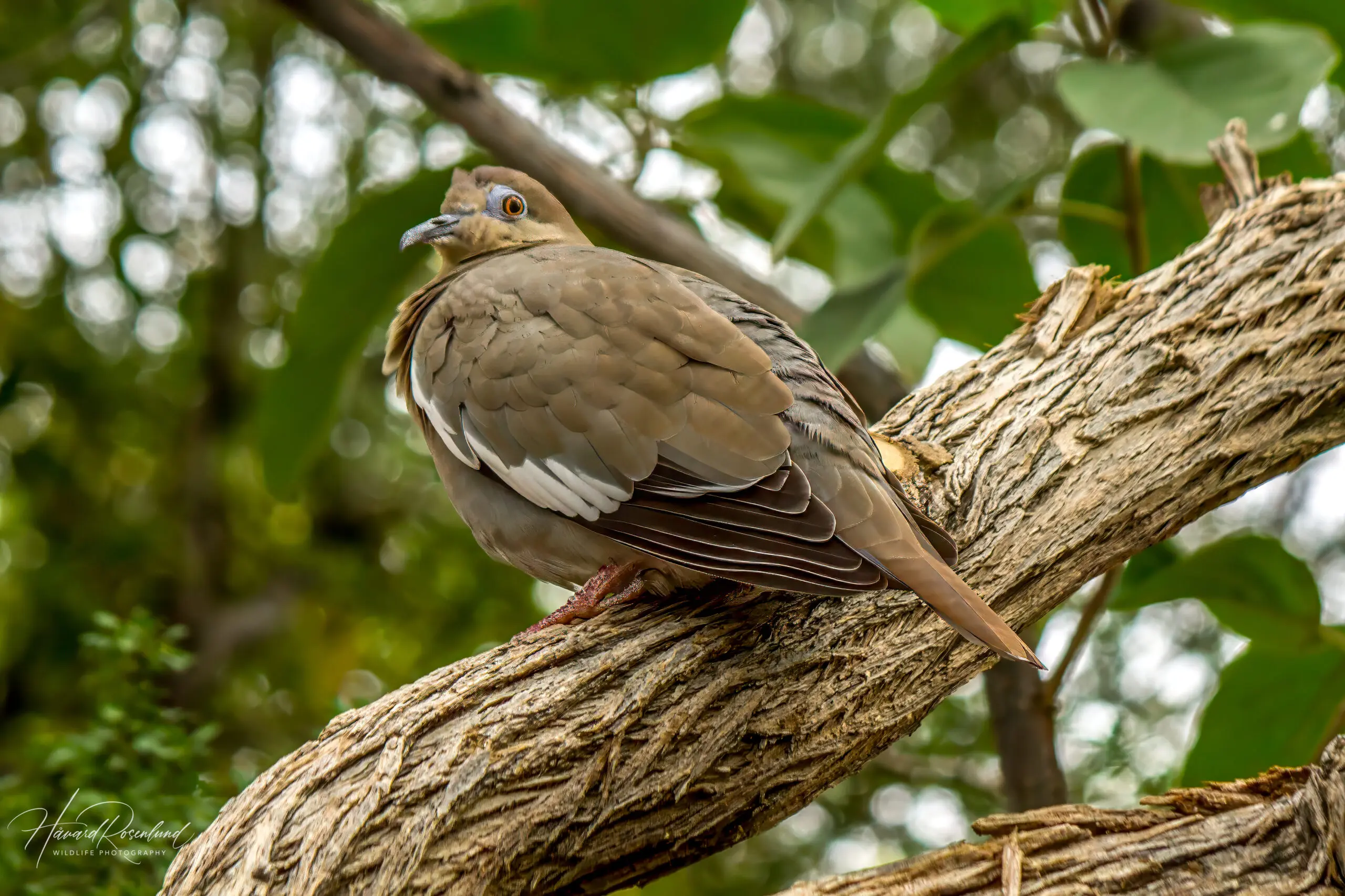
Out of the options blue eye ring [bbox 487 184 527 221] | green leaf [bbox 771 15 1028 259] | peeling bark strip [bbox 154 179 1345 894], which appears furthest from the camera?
blue eye ring [bbox 487 184 527 221]

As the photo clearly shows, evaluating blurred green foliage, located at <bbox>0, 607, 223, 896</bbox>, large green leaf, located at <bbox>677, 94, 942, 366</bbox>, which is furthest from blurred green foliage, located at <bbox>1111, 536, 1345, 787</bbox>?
blurred green foliage, located at <bbox>0, 607, 223, 896</bbox>

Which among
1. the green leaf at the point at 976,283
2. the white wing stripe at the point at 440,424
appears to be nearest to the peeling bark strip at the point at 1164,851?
the white wing stripe at the point at 440,424

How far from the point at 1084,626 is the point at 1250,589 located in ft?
1.33

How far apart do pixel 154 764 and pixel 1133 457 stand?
2280 millimetres

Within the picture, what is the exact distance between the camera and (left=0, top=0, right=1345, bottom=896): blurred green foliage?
3059 millimetres

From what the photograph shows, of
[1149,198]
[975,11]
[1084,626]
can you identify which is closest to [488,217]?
[975,11]

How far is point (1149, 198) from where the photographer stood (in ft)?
12.4

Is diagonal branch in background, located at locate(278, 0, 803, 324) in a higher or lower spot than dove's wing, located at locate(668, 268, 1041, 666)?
lower

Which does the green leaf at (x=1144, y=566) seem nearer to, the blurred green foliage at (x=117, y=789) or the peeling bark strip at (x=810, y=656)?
the peeling bark strip at (x=810, y=656)

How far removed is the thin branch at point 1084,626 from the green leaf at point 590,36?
199cm

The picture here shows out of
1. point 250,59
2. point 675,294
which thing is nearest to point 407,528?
point 250,59

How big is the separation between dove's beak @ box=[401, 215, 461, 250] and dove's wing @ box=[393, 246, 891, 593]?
0.58 m

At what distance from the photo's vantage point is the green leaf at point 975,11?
3.52m

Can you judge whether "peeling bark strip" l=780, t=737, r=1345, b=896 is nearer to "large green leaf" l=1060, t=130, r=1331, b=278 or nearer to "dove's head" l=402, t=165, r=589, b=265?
"large green leaf" l=1060, t=130, r=1331, b=278
